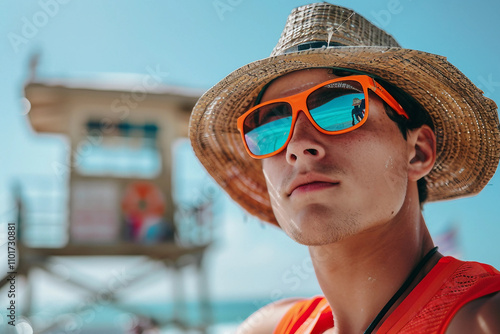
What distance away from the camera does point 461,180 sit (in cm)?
209

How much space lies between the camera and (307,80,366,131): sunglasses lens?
1.70m

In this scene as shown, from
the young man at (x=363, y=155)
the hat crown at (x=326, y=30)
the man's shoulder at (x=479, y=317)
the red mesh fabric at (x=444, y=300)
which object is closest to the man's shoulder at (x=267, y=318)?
the young man at (x=363, y=155)

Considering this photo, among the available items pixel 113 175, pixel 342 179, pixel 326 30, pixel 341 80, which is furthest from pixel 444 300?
pixel 113 175

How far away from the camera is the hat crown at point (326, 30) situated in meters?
Answer: 1.79

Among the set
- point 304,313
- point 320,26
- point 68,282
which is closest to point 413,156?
point 320,26

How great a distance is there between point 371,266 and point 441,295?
299 mm

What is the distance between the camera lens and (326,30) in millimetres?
1810

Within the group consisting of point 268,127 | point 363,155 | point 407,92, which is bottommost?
point 363,155

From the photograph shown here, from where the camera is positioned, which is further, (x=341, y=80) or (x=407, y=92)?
(x=407, y=92)

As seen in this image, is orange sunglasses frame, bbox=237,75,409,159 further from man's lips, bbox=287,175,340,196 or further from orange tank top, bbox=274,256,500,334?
orange tank top, bbox=274,256,500,334

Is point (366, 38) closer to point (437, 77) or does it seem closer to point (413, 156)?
point (437, 77)

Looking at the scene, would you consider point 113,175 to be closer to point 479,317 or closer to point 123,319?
point 479,317

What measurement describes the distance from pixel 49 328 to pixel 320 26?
444 inches

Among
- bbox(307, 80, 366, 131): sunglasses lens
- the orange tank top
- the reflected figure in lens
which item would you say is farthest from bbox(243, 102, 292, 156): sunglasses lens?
the orange tank top
